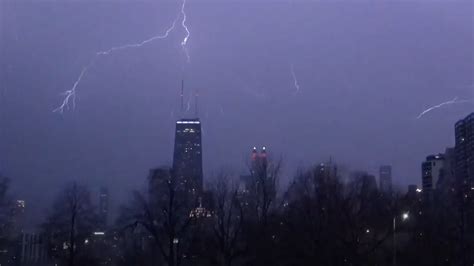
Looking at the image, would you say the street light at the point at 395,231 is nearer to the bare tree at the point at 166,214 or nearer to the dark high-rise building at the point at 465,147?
the bare tree at the point at 166,214

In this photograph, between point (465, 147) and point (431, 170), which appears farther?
point (431, 170)

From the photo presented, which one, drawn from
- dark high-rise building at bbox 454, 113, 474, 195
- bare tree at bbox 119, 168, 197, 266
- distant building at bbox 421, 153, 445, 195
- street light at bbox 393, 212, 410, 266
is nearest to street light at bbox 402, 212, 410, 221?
street light at bbox 393, 212, 410, 266

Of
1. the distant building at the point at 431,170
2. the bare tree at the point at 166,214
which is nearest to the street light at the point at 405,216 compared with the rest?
the bare tree at the point at 166,214

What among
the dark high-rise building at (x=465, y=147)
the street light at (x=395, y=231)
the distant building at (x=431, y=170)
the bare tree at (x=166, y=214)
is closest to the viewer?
the street light at (x=395, y=231)

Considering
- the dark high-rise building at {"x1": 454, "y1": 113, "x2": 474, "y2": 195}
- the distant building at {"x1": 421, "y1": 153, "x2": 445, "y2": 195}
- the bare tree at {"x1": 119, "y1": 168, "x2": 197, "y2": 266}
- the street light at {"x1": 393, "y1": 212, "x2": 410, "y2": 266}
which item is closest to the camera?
the street light at {"x1": 393, "y1": 212, "x2": 410, "y2": 266}

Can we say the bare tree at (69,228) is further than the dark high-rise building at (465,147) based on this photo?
No

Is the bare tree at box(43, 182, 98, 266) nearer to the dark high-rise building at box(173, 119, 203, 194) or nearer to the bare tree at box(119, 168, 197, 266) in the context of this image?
the bare tree at box(119, 168, 197, 266)

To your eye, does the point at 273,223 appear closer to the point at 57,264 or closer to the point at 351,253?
the point at 351,253

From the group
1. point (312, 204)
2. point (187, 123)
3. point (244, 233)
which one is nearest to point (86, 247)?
point (244, 233)

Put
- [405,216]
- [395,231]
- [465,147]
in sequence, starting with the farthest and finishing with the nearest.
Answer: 1. [465,147]
2. [405,216]
3. [395,231]

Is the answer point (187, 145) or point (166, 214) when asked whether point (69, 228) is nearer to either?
point (166, 214)

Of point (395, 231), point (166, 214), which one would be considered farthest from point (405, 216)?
point (166, 214)
